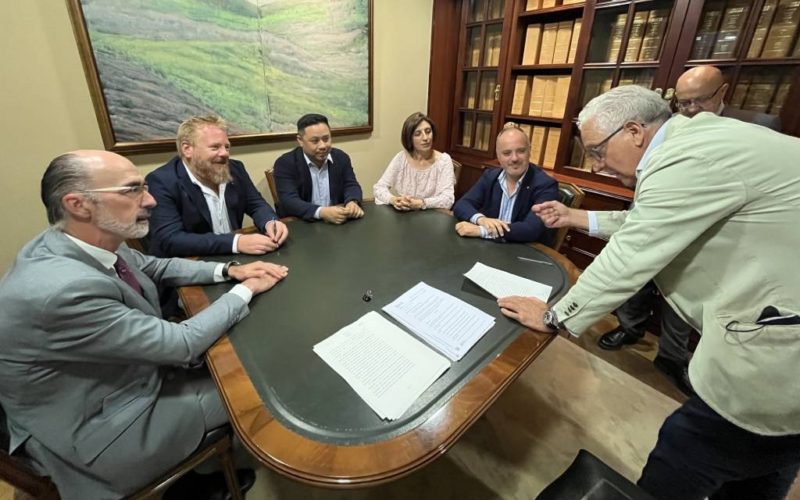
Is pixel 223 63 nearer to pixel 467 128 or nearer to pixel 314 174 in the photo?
pixel 314 174

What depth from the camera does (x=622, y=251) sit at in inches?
35.0

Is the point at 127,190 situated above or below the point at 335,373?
above

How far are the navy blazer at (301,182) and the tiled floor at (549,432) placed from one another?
1318 millimetres

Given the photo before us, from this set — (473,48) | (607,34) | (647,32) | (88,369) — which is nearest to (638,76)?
(647,32)

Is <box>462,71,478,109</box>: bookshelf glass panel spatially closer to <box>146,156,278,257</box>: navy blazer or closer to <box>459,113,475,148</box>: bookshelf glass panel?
<box>459,113,475,148</box>: bookshelf glass panel

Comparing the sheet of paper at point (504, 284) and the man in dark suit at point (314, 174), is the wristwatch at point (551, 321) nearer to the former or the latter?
the sheet of paper at point (504, 284)

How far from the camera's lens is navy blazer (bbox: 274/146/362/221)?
1.98m

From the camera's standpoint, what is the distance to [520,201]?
6.15 feet

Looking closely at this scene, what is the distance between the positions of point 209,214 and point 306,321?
1066 mm

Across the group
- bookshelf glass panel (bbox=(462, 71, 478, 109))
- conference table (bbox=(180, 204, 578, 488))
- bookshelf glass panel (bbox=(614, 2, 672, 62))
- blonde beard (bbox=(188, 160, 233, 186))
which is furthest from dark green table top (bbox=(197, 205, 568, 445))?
bookshelf glass panel (bbox=(462, 71, 478, 109))

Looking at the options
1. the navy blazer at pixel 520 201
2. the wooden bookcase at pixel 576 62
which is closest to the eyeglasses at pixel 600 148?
the navy blazer at pixel 520 201

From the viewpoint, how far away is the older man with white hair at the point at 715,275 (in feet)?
2.45

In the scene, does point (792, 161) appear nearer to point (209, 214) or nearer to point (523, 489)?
point (523, 489)

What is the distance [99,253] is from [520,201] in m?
1.79
